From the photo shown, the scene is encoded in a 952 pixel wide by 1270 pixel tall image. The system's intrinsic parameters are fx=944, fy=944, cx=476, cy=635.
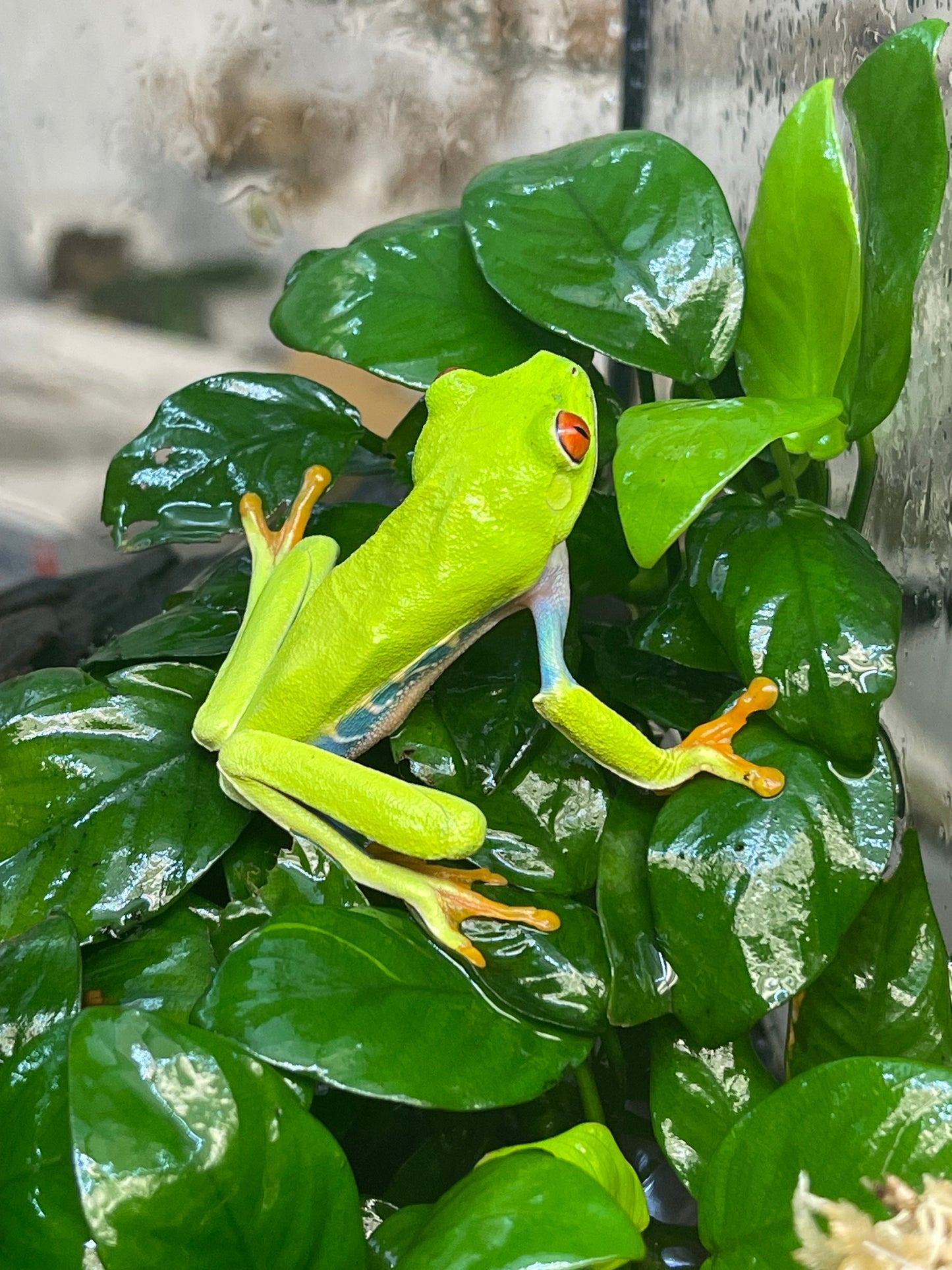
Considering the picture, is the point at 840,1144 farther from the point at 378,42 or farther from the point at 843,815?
the point at 378,42

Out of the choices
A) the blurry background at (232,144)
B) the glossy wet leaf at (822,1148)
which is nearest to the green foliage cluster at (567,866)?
the glossy wet leaf at (822,1148)

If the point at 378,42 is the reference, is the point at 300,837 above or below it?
below

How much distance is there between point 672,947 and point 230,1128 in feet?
0.98

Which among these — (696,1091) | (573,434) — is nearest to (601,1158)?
(696,1091)

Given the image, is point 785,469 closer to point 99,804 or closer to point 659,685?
point 659,685

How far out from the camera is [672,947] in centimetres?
63

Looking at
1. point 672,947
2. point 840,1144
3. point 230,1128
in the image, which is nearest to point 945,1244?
point 840,1144

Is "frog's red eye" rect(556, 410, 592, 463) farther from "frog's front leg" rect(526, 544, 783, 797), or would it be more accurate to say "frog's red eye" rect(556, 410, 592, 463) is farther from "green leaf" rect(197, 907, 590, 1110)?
"green leaf" rect(197, 907, 590, 1110)

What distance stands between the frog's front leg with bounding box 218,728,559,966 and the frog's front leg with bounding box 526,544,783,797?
0.36 feet

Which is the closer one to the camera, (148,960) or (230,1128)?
(230,1128)

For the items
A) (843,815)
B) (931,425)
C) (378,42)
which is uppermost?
(378,42)

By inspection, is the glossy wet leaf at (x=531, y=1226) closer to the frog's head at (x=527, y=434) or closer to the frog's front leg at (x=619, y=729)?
the frog's front leg at (x=619, y=729)

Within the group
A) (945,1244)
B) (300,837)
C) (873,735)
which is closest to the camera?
(945,1244)

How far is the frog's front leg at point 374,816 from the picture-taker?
0.70m
